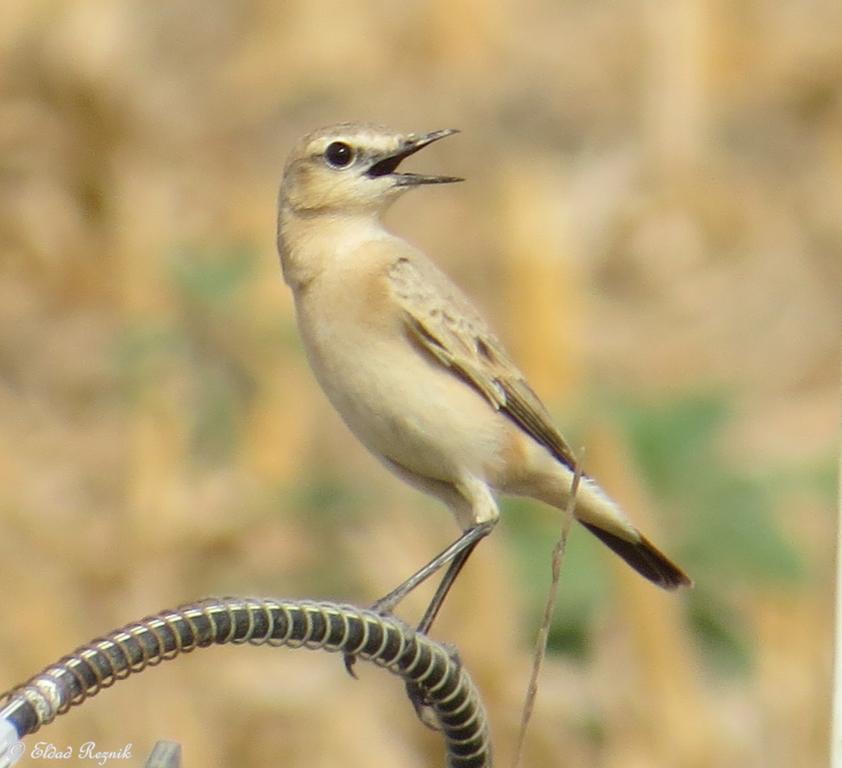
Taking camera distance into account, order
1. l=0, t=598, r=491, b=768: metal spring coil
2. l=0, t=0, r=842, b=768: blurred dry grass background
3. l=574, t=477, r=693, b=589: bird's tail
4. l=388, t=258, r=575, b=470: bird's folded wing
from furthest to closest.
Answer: l=0, t=0, r=842, b=768: blurred dry grass background, l=574, t=477, r=693, b=589: bird's tail, l=388, t=258, r=575, b=470: bird's folded wing, l=0, t=598, r=491, b=768: metal spring coil

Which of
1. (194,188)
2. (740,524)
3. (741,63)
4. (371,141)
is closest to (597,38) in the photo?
(741,63)

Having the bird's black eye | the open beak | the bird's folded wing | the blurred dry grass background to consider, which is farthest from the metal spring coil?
the blurred dry grass background

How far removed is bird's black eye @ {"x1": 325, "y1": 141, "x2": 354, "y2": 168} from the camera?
13.6 ft

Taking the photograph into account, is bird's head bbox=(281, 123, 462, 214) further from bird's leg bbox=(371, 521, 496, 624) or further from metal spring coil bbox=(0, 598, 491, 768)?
metal spring coil bbox=(0, 598, 491, 768)

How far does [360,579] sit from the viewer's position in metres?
6.86

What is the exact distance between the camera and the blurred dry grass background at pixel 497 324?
21.4 feet

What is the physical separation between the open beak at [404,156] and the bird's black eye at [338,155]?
51 millimetres

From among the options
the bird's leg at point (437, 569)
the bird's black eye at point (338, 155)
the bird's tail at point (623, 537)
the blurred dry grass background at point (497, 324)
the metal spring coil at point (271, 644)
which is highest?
the blurred dry grass background at point (497, 324)

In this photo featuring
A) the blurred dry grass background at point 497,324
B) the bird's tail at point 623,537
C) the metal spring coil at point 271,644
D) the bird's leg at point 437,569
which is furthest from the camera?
the blurred dry grass background at point 497,324

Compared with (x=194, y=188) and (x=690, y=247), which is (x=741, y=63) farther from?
(x=194, y=188)

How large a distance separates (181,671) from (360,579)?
2.26 feet

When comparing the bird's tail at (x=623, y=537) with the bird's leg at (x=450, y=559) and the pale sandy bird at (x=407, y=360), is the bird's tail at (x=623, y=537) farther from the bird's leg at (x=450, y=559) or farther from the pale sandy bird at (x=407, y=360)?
the bird's leg at (x=450, y=559)

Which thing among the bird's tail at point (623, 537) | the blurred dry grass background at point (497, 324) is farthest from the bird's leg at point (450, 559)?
the blurred dry grass background at point (497, 324)

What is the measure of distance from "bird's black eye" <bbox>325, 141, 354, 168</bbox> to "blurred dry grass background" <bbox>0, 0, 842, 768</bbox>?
1856mm
